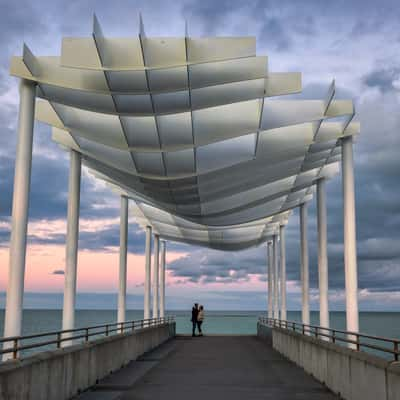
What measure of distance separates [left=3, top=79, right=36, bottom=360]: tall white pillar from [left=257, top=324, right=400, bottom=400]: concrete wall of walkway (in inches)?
291

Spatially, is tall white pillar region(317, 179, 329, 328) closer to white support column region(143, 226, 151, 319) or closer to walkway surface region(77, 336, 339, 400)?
walkway surface region(77, 336, 339, 400)

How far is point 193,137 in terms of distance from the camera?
22.6 metres

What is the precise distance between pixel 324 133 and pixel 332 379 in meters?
12.6

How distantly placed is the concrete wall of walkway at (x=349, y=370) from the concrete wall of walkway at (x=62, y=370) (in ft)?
16.6

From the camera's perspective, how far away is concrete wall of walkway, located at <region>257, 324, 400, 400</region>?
9344mm

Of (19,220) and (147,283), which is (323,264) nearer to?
(147,283)

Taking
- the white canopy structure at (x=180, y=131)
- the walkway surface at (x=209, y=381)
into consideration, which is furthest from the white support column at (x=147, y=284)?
the walkway surface at (x=209, y=381)

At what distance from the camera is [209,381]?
1491 centimetres

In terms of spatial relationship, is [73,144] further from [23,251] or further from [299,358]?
[299,358]

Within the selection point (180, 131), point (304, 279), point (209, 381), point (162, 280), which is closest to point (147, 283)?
point (162, 280)

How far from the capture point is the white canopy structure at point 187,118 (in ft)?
57.0

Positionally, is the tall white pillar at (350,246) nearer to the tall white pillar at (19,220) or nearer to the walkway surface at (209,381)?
the walkway surface at (209,381)

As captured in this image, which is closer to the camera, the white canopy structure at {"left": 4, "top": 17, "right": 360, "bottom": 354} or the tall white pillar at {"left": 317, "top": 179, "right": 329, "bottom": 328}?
the white canopy structure at {"left": 4, "top": 17, "right": 360, "bottom": 354}

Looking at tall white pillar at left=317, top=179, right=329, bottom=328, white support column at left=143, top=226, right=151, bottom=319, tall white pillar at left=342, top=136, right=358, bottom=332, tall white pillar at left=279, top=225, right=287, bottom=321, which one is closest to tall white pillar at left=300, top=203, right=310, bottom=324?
tall white pillar at left=317, top=179, right=329, bottom=328
